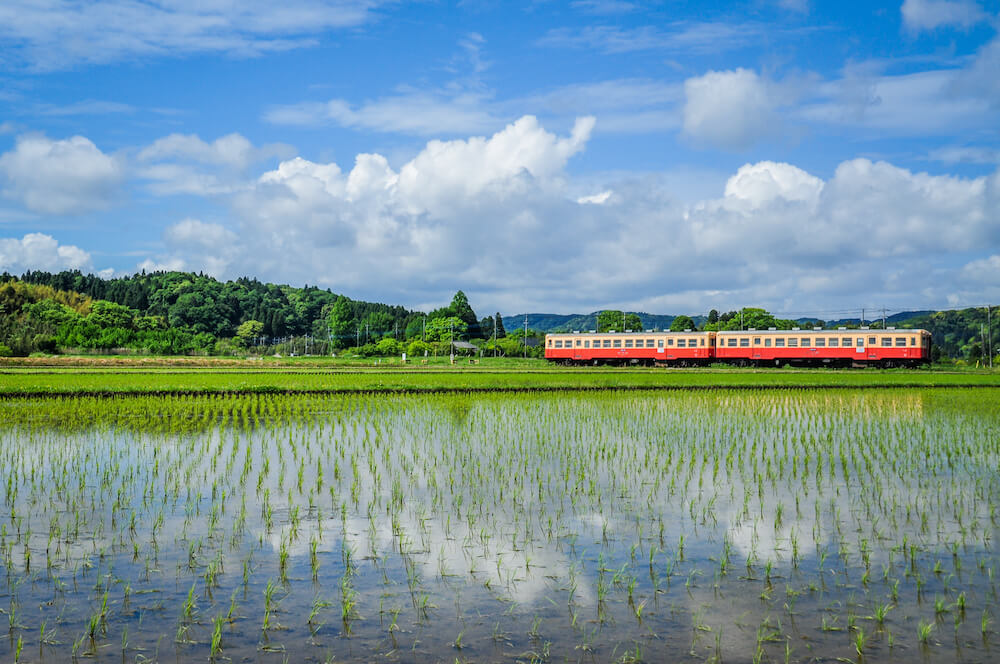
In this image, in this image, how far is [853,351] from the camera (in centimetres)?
5478

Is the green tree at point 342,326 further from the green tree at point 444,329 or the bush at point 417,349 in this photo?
the bush at point 417,349

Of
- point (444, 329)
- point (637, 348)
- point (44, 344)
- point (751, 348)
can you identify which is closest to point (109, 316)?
point (44, 344)

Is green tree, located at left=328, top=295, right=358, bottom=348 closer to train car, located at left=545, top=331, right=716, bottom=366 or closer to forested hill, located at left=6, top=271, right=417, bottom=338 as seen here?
forested hill, located at left=6, top=271, right=417, bottom=338

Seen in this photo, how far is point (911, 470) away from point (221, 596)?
37.0ft

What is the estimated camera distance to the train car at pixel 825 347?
53.4 m

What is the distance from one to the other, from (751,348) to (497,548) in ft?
176

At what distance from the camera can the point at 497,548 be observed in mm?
8648

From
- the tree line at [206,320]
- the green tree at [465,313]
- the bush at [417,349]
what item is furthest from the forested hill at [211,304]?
the bush at [417,349]

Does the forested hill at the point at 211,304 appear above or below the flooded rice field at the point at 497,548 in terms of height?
above

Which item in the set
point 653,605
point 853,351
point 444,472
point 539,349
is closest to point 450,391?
point 444,472

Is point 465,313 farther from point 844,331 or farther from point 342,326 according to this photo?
point 844,331

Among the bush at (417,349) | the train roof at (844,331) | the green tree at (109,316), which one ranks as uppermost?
the green tree at (109,316)

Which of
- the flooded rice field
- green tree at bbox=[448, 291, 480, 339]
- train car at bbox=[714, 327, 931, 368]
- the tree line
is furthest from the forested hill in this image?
the flooded rice field

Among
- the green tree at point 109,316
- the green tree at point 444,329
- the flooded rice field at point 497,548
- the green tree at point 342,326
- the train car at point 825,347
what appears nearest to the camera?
the flooded rice field at point 497,548
